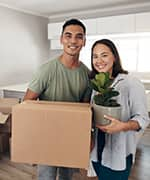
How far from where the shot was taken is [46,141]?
1.03 metres

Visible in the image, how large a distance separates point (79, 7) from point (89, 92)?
3.25 m

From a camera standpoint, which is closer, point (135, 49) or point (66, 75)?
point (66, 75)

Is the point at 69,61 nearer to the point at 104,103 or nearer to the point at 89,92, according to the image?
the point at 89,92

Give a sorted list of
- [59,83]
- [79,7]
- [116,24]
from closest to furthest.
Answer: [59,83]
[116,24]
[79,7]

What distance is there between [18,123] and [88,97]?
56 centimetres

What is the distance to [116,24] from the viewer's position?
3.87 meters

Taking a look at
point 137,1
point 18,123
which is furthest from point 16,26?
point 18,123

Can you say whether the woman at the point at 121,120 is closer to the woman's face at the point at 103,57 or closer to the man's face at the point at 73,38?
the woman's face at the point at 103,57

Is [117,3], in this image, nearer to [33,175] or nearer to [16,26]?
[16,26]

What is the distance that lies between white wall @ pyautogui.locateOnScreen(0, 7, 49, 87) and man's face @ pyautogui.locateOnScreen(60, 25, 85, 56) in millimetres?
3063

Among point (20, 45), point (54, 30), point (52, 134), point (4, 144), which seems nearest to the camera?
point (52, 134)

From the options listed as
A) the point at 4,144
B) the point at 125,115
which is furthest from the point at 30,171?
the point at 125,115

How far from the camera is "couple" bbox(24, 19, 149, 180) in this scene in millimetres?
1184

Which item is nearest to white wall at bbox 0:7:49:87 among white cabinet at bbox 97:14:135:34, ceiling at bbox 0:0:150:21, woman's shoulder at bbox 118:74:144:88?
ceiling at bbox 0:0:150:21
